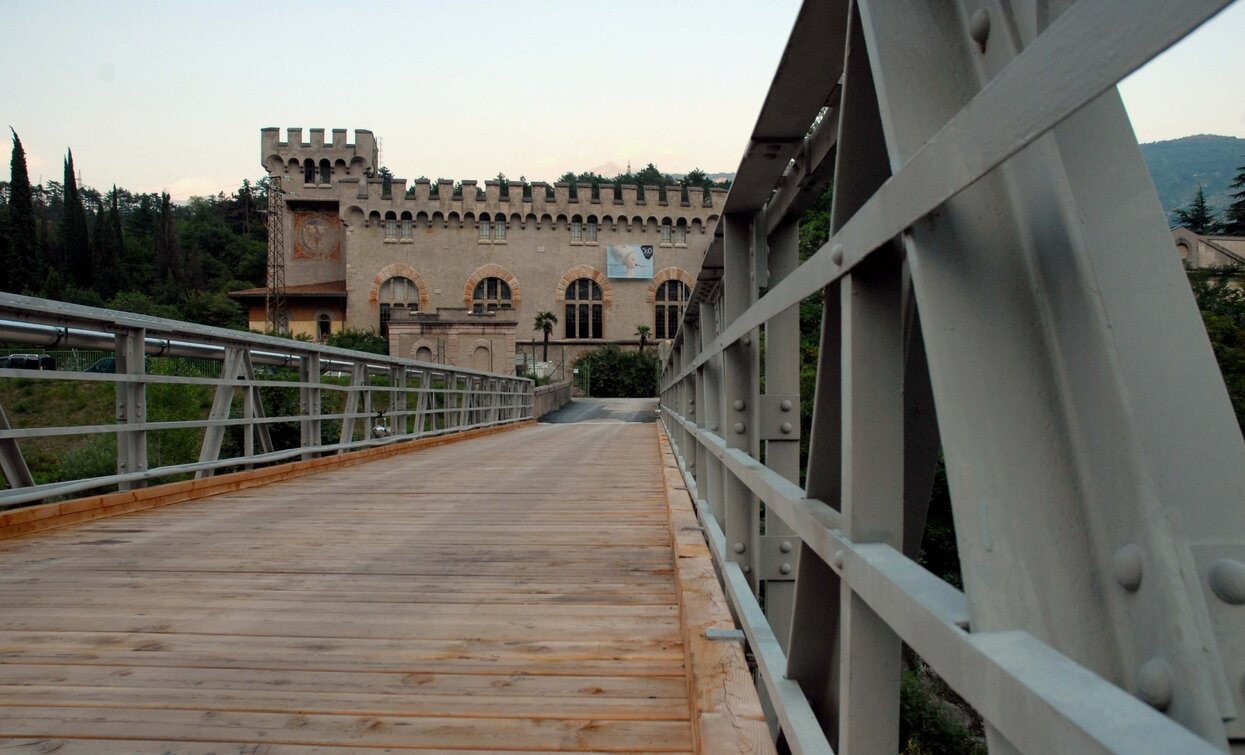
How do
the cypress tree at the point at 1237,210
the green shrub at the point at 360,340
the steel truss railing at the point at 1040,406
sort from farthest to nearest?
1. the green shrub at the point at 360,340
2. the cypress tree at the point at 1237,210
3. the steel truss railing at the point at 1040,406

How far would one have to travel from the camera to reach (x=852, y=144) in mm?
1355

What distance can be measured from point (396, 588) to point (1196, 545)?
309 cm

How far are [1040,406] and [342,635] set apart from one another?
96.9 inches

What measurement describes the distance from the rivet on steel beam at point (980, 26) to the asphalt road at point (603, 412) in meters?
23.6

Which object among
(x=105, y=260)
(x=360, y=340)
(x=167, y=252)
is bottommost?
(x=360, y=340)

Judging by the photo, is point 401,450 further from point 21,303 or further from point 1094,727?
point 1094,727

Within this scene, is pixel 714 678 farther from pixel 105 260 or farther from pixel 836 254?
pixel 105 260

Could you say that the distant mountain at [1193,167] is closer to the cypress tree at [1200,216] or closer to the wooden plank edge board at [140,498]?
the cypress tree at [1200,216]

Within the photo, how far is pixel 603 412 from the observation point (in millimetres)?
31547

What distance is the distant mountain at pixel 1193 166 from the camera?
39.6 inches

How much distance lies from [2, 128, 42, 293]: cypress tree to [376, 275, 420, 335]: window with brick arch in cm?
2068

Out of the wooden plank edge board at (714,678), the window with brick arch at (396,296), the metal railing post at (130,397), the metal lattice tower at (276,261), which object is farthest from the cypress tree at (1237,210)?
the metal lattice tower at (276,261)

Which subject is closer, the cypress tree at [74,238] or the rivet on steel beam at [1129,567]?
the rivet on steel beam at [1129,567]

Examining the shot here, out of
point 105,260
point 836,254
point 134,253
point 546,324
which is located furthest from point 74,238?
point 836,254
